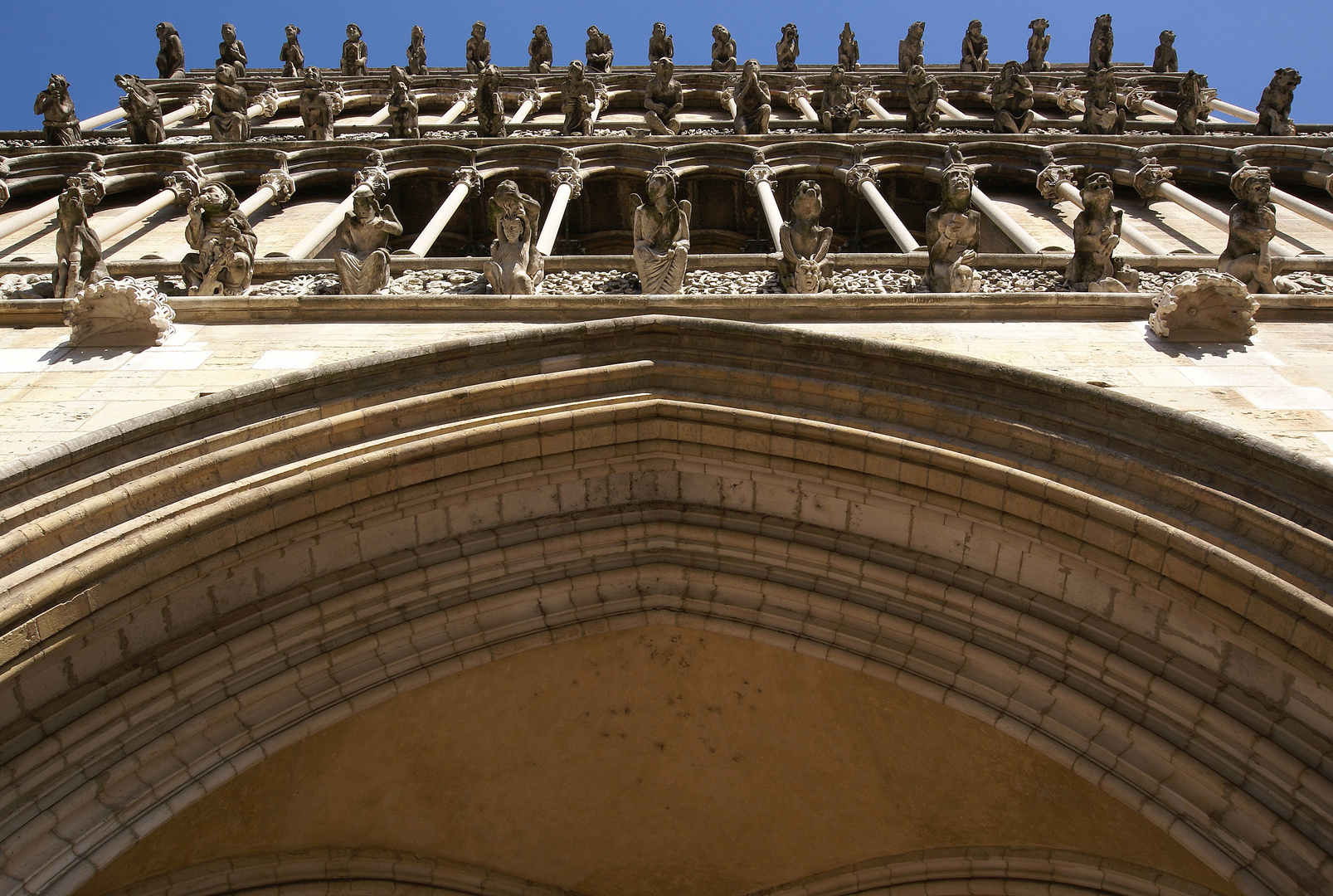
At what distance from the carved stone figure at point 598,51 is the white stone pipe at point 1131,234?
10.7 metres

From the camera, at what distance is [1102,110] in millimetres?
15445

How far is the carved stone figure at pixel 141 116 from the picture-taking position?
14.9m

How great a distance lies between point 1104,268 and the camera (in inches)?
328

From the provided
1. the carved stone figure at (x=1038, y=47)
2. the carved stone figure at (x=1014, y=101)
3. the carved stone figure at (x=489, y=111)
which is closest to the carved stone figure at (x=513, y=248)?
the carved stone figure at (x=489, y=111)

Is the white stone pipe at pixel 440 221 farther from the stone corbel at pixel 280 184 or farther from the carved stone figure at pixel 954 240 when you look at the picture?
the carved stone figure at pixel 954 240

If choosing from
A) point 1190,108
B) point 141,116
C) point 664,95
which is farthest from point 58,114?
point 1190,108

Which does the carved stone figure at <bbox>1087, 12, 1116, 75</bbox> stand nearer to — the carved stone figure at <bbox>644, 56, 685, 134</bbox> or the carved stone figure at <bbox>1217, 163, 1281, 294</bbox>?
the carved stone figure at <bbox>644, 56, 685, 134</bbox>

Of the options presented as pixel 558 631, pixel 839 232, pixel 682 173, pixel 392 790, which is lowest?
pixel 392 790

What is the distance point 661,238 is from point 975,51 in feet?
52.7

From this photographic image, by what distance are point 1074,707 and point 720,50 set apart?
18200 mm

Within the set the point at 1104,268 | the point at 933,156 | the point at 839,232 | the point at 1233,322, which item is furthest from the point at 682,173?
the point at 1233,322

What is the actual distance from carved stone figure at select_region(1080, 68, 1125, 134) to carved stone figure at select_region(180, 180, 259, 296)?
1174cm

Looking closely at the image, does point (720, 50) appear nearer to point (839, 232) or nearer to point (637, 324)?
point (839, 232)

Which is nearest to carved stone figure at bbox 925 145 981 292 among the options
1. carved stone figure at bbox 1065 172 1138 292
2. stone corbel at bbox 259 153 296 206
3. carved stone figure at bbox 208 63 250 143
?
carved stone figure at bbox 1065 172 1138 292
